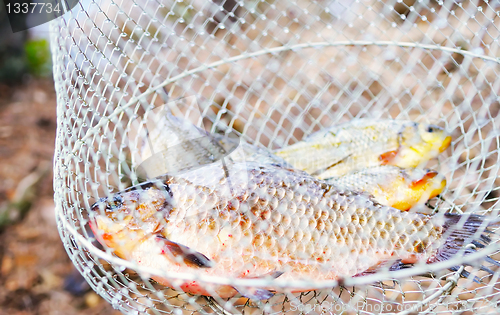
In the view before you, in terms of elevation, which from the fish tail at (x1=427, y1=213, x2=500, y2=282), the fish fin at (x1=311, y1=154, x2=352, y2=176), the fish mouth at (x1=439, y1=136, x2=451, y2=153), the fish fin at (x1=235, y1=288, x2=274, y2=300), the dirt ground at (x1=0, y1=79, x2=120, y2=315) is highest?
the fish mouth at (x1=439, y1=136, x2=451, y2=153)

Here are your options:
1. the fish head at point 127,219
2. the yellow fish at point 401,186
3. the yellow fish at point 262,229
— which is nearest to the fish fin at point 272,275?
the yellow fish at point 262,229

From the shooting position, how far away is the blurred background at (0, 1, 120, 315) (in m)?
2.64

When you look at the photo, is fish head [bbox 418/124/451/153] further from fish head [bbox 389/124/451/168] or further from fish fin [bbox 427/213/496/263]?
fish fin [bbox 427/213/496/263]

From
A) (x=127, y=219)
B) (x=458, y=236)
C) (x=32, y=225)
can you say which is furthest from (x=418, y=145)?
(x=32, y=225)

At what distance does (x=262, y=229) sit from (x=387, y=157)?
1.03m

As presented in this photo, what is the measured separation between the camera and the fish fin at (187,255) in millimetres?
1312

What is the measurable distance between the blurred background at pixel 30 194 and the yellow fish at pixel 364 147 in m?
1.71

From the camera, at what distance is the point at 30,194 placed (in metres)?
3.14

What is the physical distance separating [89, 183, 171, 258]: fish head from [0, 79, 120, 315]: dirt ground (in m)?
1.46

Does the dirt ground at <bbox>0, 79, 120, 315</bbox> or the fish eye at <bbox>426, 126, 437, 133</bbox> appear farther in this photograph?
the dirt ground at <bbox>0, 79, 120, 315</bbox>

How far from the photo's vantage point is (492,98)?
255 cm

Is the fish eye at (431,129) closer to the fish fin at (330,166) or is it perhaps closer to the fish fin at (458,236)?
the fish fin at (330,166)

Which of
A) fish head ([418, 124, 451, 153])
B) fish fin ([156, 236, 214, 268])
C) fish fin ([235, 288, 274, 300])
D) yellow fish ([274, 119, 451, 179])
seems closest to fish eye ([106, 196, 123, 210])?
fish fin ([156, 236, 214, 268])

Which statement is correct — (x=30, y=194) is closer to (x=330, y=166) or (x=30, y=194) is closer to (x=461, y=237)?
(x=330, y=166)
